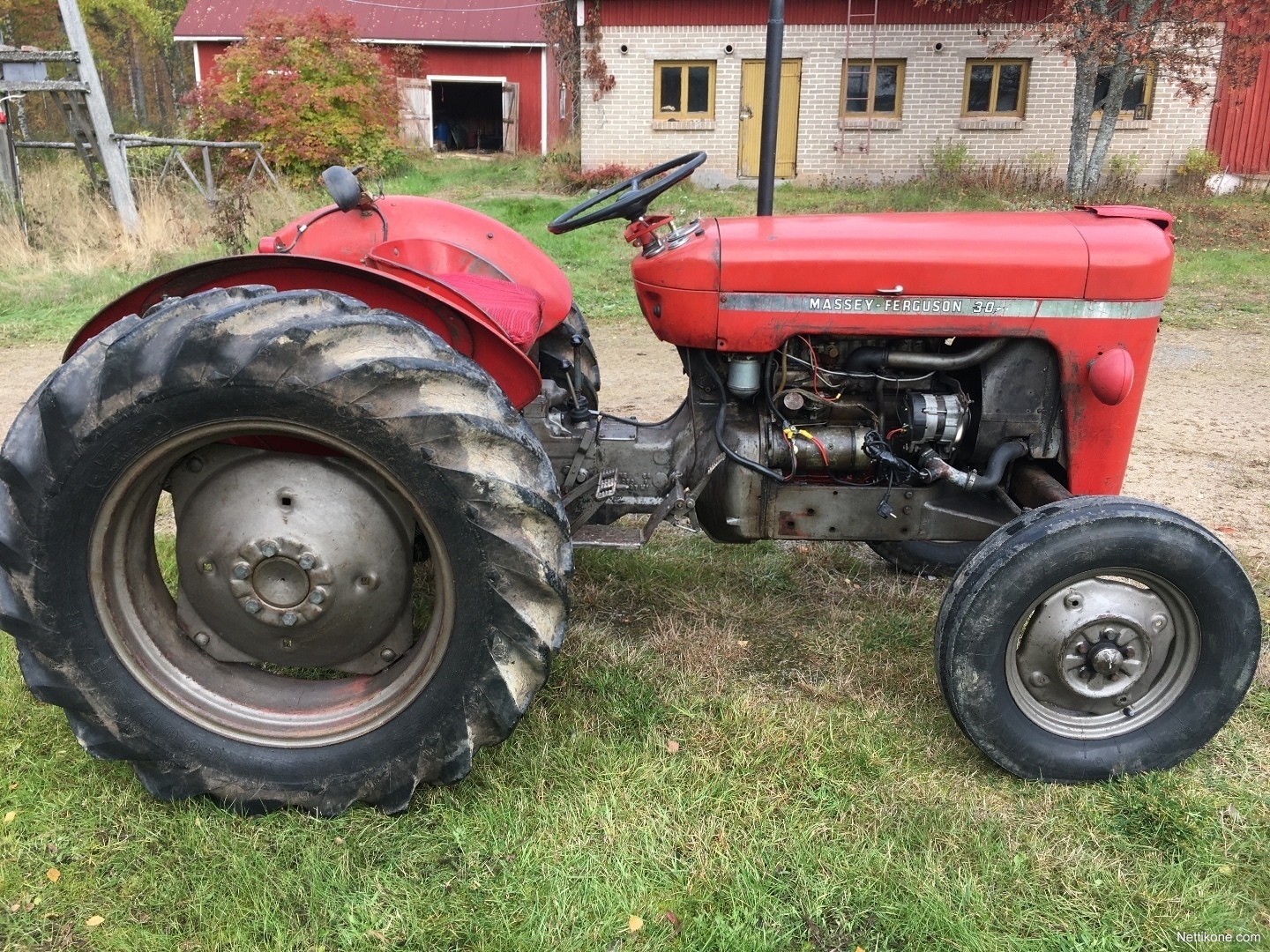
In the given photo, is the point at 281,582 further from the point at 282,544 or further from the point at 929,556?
the point at 929,556

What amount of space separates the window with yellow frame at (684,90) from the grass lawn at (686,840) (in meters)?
13.5

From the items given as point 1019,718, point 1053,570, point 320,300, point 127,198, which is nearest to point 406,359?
point 320,300

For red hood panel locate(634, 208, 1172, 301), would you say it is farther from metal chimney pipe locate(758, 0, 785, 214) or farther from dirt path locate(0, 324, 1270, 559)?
dirt path locate(0, 324, 1270, 559)

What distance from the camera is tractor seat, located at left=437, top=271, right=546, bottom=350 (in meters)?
2.55

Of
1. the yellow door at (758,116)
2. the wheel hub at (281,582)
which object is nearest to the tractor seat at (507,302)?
the wheel hub at (281,582)

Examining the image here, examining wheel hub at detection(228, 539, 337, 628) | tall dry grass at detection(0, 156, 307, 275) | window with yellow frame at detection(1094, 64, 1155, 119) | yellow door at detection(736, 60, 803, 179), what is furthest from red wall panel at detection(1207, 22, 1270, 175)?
wheel hub at detection(228, 539, 337, 628)

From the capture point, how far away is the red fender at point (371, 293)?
88.4 inches

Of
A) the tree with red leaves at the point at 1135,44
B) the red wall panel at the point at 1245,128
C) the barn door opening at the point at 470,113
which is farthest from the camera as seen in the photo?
the barn door opening at the point at 470,113

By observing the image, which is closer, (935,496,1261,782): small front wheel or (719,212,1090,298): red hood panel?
(935,496,1261,782): small front wheel

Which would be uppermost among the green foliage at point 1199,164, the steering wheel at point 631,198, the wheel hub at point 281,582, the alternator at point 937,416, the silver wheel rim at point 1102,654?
the green foliage at point 1199,164

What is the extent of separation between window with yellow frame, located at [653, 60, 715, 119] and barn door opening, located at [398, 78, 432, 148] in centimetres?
789

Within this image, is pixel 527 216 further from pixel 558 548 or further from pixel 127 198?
pixel 558 548

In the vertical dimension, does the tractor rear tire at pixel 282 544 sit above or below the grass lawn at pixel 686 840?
above

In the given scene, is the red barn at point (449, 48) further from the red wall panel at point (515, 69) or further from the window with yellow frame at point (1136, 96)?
the window with yellow frame at point (1136, 96)
